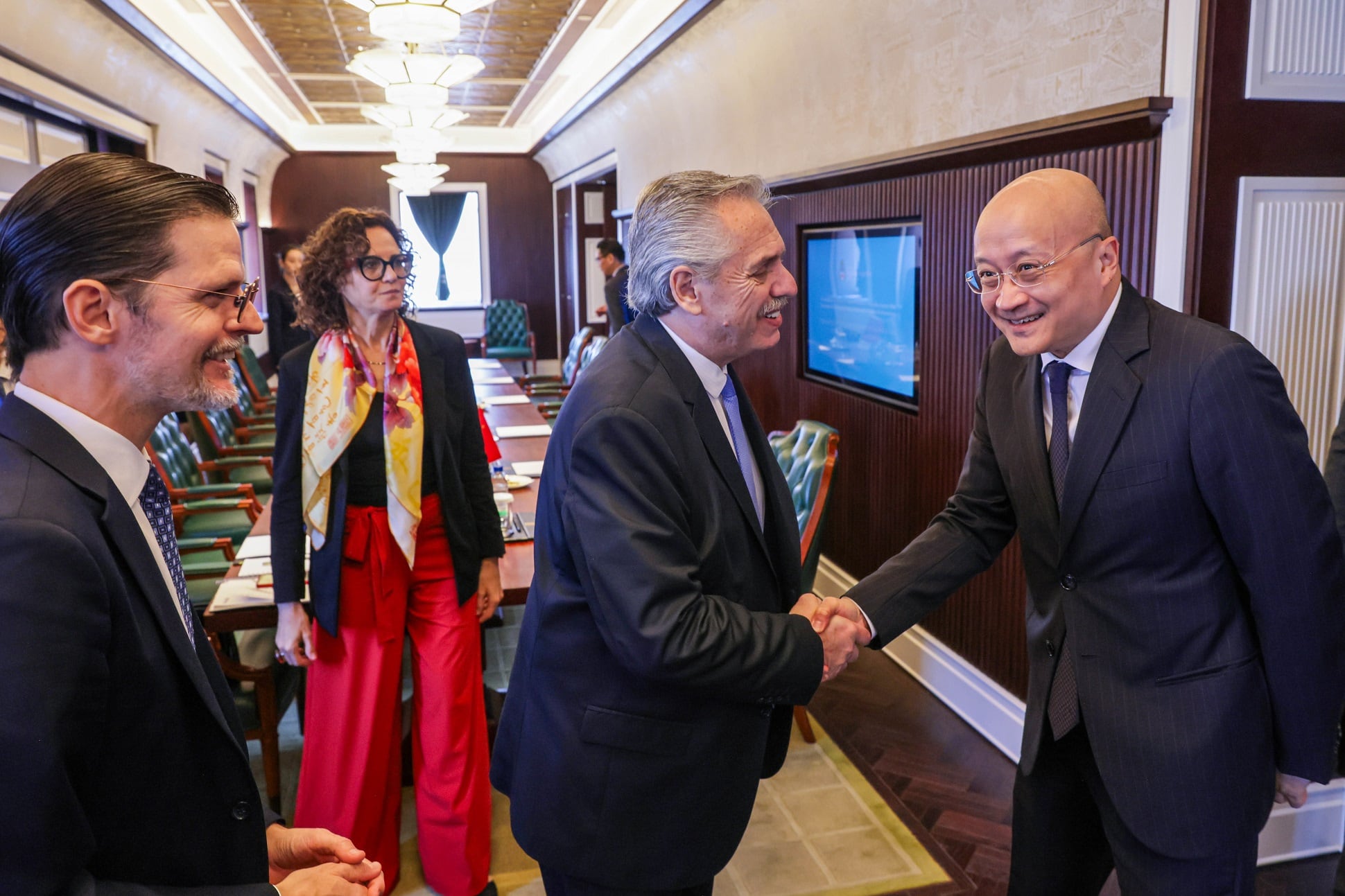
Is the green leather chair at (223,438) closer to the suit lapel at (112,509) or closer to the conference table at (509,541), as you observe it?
the conference table at (509,541)

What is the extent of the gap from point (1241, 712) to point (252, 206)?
1316cm

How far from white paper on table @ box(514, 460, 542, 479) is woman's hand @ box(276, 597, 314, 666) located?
5.12ft

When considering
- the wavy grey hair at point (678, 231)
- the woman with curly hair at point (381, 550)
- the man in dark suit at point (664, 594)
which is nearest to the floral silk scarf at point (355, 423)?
the woman with curly hair at point (381, 550)

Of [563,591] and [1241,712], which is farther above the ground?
[563,591]

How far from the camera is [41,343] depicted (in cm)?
111

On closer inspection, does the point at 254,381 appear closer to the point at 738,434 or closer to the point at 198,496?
the point at 198,496

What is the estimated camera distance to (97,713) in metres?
0.98

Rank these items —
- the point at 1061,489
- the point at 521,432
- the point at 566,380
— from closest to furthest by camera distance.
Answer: the point at 1061,489 < the point at 521,432 < the point at 566,380

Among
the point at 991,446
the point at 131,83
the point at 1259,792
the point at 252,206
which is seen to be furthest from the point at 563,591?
the point at 252,206

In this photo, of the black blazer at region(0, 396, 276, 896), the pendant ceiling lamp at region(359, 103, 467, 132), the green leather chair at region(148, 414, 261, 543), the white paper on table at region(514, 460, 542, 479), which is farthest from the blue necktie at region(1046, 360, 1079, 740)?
the pendant ceiling lamp at region(359, 103, 467, 132)

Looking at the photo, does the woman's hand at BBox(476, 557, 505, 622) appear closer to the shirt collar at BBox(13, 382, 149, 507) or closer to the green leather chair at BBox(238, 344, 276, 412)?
the shirt collar at BBox(13, 382, 149, 507)

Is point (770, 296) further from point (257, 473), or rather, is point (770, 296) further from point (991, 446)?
point (257, 473)

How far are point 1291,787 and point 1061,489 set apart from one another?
2.15ft

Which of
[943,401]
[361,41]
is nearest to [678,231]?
[943,401]
